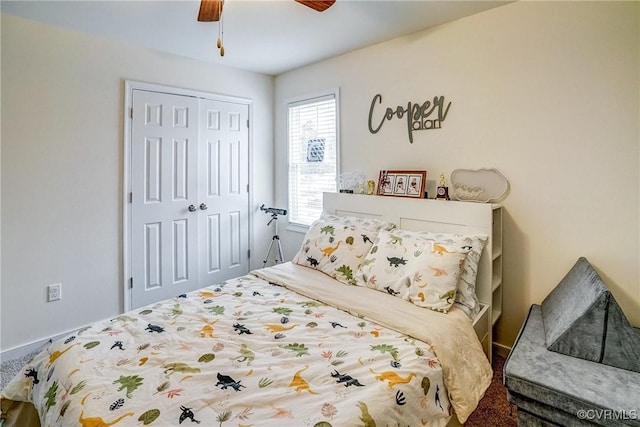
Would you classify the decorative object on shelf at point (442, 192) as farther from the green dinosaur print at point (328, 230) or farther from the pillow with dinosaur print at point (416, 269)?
the green dinosaur print at point (328, 230)

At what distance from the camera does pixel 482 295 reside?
219 centimetres

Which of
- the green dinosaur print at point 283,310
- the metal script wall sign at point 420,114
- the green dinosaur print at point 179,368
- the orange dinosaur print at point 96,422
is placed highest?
the metal script wall sign at point 420,114

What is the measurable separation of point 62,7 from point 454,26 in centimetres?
289

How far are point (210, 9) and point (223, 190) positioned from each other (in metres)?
2.10

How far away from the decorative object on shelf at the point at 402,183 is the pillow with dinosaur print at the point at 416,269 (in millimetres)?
556

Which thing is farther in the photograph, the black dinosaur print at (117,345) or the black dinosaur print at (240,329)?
the black dinosaur print at (240,329)

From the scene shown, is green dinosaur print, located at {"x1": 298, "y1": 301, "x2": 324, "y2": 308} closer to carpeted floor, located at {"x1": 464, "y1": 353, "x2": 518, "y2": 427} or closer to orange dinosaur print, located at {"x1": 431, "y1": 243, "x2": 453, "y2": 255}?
orange dinosaur print, located at {"x1": 431, "y1": 243, "x2": 453, "y2": 255}

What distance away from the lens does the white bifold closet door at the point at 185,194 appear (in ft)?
9.99

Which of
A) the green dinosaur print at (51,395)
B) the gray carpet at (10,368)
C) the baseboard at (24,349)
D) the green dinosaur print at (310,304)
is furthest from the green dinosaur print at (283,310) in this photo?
the baseboard at (24,349)

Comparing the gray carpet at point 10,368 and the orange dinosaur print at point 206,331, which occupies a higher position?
the orange dinosaur print at point 206,331

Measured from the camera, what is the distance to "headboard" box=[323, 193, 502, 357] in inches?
84.1

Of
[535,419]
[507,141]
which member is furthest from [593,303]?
[507,141]

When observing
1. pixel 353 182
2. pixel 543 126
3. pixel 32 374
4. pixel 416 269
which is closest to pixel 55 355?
pixel 32 374

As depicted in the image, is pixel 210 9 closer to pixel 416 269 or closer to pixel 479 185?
pixel 416 269
